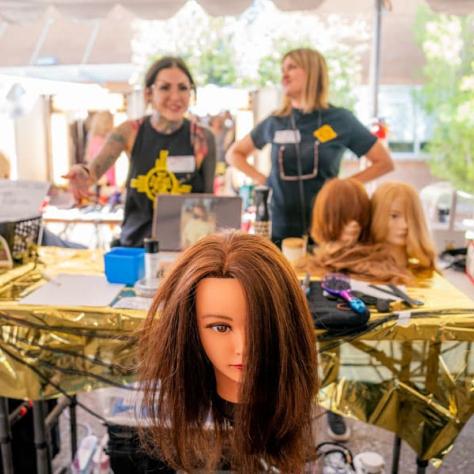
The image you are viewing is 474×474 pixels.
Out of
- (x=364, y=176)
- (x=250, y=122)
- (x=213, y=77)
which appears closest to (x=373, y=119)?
(x=364, y=176)

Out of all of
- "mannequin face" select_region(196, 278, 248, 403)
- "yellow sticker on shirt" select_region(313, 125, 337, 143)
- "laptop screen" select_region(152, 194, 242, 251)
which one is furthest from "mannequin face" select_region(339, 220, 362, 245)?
"mannequin face" select_region(196, 278, 248, 403)

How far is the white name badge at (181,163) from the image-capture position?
1.71 m

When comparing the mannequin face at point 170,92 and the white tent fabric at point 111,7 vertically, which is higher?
the white tent fabric at point 111,7

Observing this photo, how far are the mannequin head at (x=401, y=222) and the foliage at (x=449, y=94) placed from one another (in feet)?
9.49

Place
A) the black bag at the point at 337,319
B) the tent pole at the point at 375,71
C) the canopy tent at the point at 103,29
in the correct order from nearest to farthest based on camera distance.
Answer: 1. the black bag at the point at 337,319
2. the canopy tent at the point at 103,29
3. the tent pole at the point at 375,71

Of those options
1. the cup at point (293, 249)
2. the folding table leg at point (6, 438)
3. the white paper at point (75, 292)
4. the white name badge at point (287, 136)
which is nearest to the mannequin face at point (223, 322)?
the white paper at point (75, 292)

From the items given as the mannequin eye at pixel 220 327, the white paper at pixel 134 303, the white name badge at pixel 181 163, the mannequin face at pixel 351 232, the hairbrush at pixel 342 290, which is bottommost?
the white paper at pixel 134 303

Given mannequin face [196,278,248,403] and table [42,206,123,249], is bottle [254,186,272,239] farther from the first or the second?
table [42,206,123,249]

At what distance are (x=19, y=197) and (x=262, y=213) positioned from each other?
711mm

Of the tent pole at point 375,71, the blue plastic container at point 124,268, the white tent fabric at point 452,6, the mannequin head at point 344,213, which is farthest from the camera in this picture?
the tent pole at point 375,71

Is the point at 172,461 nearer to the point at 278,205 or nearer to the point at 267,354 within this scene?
the point at 267,354

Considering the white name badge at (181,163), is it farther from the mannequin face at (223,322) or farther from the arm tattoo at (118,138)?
the mannequin face at (223,322)

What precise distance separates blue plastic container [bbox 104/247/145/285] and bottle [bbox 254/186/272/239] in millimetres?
368

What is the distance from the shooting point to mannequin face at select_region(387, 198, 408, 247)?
4.61ft
